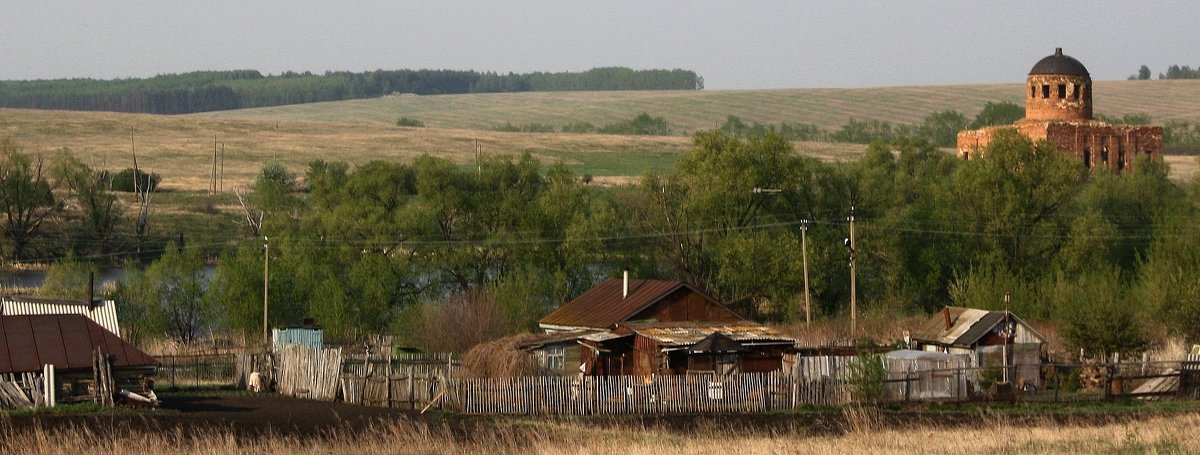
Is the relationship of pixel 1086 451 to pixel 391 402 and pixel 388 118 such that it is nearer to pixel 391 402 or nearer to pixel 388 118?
pixel 391 402

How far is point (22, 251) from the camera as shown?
7331cm

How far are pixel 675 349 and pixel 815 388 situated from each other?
4.12 metres

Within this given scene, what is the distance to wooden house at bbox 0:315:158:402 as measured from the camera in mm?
31672

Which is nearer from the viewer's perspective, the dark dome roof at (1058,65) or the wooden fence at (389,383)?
the wooden fence at (389,383)

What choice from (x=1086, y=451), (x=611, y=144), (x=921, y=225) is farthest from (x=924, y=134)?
(x=1086, y=451)

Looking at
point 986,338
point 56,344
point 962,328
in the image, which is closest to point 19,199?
point 56,344

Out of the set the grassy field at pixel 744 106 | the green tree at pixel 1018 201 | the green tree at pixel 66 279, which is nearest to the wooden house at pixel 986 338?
the green tree at pixel 1018 201

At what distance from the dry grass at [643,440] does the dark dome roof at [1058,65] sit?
44.1 m

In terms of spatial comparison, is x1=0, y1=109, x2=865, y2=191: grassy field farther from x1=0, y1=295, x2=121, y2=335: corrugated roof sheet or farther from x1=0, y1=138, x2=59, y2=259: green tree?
x1=0, y1=295, x2=121, y2=335: corrugated roof sheet

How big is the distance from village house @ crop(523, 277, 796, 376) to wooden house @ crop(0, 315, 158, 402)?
8.82 m

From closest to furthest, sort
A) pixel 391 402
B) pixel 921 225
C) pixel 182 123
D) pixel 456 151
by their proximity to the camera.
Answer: pixel 391 402
pixel 921 225
pixel 456 151
pixel 182 123

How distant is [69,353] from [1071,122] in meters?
49.8

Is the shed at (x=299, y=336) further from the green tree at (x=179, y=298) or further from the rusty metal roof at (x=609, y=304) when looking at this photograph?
the rusty metal roof at (x=609, y=304)

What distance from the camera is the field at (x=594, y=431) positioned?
22.8 meters
